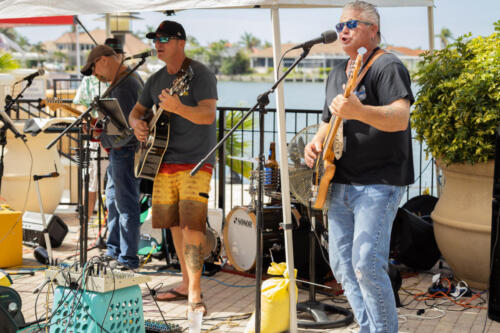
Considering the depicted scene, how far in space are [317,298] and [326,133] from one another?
6.74ft

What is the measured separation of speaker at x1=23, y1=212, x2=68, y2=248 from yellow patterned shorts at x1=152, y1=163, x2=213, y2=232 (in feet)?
7.39

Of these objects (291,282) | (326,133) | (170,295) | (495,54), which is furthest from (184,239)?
(495,54)

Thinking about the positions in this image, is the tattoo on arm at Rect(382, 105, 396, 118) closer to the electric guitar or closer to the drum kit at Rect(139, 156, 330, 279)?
the electric guitar

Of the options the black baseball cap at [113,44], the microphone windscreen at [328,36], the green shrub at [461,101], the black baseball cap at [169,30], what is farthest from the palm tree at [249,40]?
the microphone windscreen at [328,36]

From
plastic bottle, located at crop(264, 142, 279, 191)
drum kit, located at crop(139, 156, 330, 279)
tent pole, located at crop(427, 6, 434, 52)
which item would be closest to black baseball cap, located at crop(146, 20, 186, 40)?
drum kit, located at crop(139, 156, 330, 279)

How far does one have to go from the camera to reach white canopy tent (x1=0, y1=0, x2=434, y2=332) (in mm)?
3873

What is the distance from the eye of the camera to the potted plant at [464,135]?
4977 mm

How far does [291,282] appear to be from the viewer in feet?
13.5

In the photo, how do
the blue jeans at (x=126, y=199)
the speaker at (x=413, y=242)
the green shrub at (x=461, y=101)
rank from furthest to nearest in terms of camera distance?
1. the speaker at (x=413, y=242)
2. the blue jeans at (x=126, y=199)
3. the green shrub at (x=461, y=101)

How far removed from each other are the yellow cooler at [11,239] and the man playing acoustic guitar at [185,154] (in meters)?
1.97

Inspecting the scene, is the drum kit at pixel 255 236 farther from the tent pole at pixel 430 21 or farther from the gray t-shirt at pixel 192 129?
the tent pole at pixel 430 21

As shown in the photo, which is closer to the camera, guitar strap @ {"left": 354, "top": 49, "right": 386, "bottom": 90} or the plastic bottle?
guitar strap @ {"left": 354, "top": 49, "right": 386, "bottom": 90}

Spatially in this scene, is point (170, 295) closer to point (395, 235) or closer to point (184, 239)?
point (184, 239)

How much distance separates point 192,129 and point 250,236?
144 centimetres
